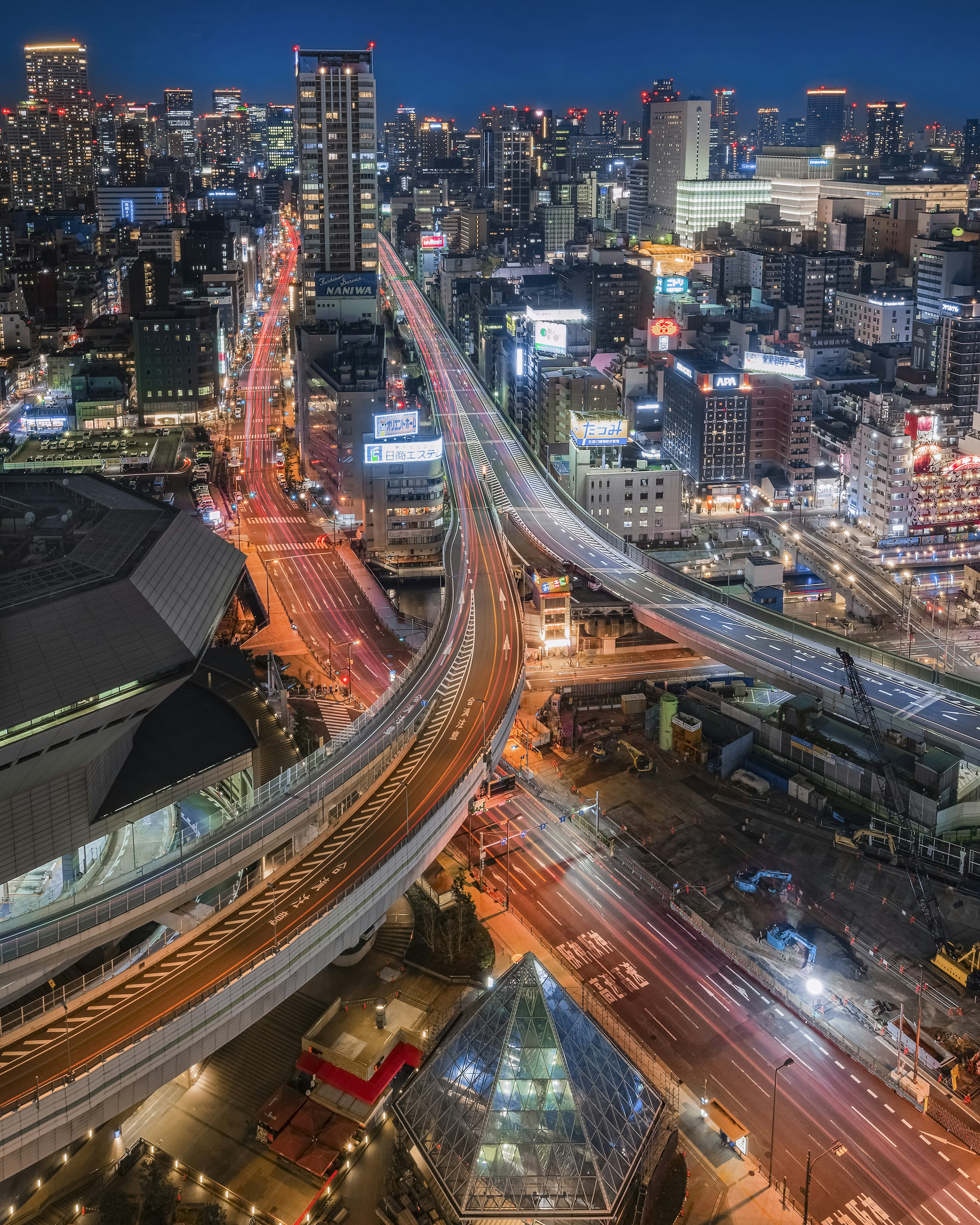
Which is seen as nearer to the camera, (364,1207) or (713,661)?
(364,1207)

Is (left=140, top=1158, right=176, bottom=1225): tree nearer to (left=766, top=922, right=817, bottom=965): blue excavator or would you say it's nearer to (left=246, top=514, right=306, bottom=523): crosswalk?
(left=766, top=922, right=817, bottom=965): blue excavator

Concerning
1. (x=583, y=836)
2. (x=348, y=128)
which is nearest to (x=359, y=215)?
(x=348, y=128)

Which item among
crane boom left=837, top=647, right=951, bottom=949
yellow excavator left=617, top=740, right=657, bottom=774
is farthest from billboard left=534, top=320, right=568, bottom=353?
yellow excavator left=617, top=740, right=657, bottom=774

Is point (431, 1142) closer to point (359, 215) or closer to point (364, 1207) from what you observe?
point (364, 1207)

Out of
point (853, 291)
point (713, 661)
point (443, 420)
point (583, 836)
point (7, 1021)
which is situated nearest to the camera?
point (7, 1021)

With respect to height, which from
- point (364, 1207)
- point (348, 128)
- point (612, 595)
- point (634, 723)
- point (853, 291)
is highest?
point (348, 128)

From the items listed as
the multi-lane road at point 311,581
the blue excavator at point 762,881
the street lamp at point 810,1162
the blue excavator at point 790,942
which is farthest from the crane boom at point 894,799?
the multi-lane road at point 311,581
